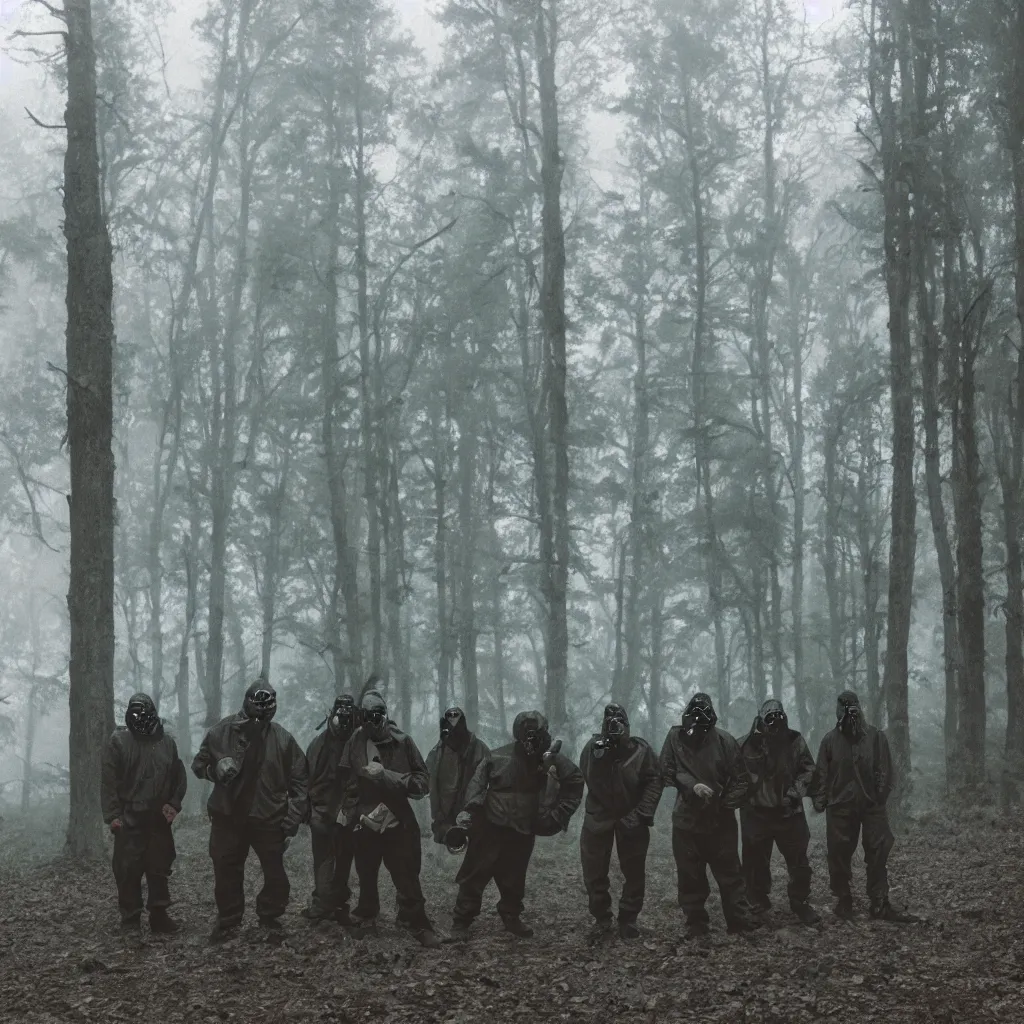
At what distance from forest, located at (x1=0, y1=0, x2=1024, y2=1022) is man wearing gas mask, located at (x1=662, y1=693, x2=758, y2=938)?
360 centimetres

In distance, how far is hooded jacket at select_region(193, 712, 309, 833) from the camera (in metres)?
8.61

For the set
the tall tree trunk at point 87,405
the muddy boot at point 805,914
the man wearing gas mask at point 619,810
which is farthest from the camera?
the tall tree trunk at point 87,405

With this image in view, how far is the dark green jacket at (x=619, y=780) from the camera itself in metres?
9.05

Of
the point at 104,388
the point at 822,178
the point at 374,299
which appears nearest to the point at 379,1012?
the point at 104,388

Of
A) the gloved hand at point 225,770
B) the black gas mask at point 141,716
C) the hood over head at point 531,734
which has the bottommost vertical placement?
the gloved hand at point 225,770

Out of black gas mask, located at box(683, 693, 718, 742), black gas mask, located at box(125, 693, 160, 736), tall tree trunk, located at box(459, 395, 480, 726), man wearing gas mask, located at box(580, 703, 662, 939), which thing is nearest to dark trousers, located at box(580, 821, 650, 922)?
man wearing gas mask, located at box(580, 703, 662, 939)

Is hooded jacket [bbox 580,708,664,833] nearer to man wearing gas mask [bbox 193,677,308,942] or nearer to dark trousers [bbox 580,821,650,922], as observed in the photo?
dark trousers [bbox 580,821,650,922]

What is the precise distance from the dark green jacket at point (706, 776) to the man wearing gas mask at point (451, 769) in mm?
1659

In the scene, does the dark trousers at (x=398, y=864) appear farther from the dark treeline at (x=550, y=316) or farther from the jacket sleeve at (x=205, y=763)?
the dark treeline at (x=550, y=316)

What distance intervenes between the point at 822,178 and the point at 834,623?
11.2 metres

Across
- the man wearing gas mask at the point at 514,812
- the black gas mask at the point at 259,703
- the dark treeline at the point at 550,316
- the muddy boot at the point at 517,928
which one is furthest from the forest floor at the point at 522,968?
the dark treeline at the point at 550,316

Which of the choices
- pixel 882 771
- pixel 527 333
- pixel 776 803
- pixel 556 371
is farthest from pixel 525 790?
pixel 527 333

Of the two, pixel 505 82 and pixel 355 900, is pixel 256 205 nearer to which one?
pixel 505 82

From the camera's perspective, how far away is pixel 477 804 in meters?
9.05
